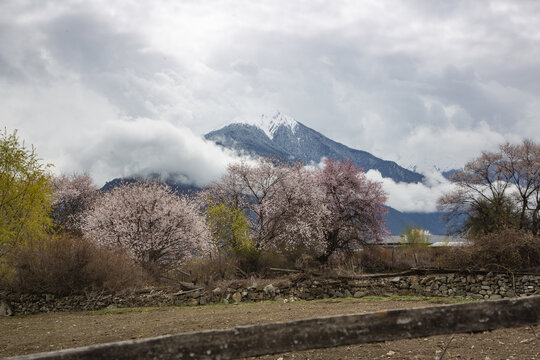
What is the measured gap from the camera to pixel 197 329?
8.80 metres

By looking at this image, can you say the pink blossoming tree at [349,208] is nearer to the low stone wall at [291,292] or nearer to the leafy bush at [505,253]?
the low stone wall at [291,292]

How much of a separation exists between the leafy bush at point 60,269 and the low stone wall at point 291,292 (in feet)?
1.30

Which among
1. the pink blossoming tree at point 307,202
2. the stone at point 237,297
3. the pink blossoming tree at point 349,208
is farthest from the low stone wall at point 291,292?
the pink blossoming tree at point 349,208

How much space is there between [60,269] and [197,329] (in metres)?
9.62

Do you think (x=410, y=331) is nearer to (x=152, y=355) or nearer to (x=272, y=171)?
(x=152, y=355)

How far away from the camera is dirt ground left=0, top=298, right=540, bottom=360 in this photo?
242 inches

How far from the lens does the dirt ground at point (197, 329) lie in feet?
20.1

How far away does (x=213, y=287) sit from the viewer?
1582 centimetres

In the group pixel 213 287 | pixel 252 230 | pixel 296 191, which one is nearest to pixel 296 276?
pixel 213 287

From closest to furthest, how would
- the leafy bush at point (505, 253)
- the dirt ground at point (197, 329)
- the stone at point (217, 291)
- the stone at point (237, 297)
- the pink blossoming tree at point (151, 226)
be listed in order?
1. the dirt ground at point (197, 329)
2. the stone at point (237, 297)
3. the stone at point (217, 291)
4. the leafy bush at point (505, 253)
5. the pink blossoming tree at point (151, 226)

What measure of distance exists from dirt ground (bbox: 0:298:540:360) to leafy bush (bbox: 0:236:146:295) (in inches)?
51.6

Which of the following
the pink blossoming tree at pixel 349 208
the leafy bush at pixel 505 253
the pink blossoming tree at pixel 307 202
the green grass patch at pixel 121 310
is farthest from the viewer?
the pink blossoming tree at pixel 349 208

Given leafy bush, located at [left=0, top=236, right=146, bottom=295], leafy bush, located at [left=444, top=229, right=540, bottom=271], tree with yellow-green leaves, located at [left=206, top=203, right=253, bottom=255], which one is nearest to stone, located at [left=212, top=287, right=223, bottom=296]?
leafy bush, located at [left=0, top=236, right=146, bottom=295]

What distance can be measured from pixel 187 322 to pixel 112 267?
24.8ft
